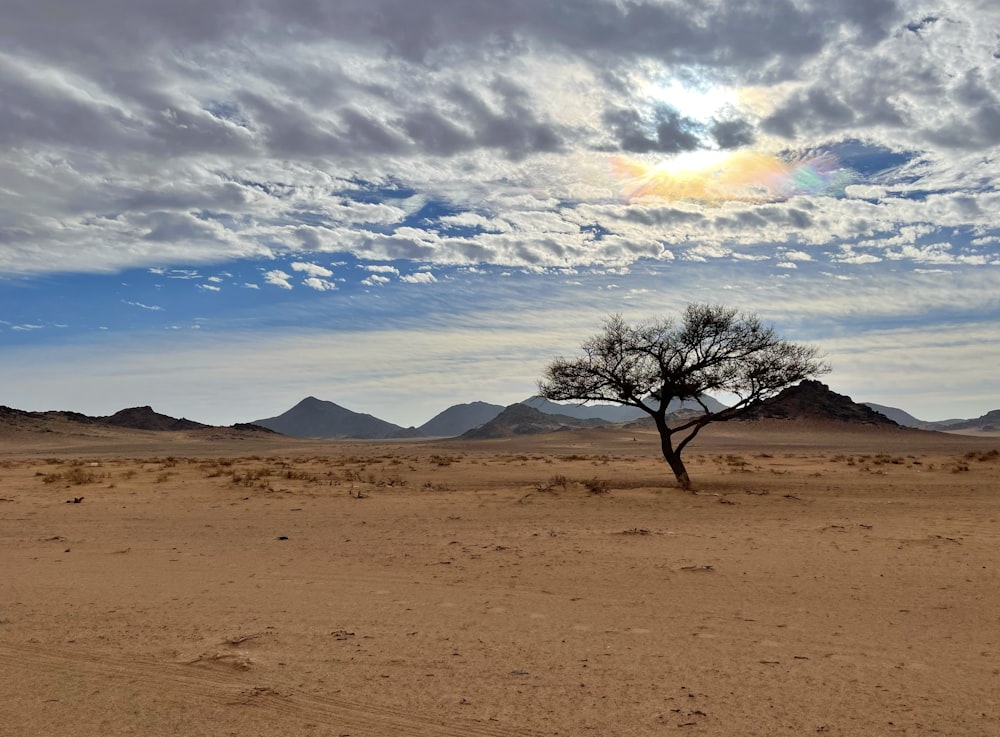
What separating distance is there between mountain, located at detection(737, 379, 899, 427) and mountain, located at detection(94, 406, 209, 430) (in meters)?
109

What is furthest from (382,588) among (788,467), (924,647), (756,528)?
(788,467)

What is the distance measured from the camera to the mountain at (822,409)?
419ft

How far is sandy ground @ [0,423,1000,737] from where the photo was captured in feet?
19.5

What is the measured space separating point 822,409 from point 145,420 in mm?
127533

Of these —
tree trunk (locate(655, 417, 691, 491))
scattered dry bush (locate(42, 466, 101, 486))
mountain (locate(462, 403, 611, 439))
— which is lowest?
scattered dry bush (locate(42, 466, 101, 486))

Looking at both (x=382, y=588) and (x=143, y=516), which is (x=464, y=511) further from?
(x=382, y=588)

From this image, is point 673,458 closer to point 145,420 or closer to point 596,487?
point 596,487

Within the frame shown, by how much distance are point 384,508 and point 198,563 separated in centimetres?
864

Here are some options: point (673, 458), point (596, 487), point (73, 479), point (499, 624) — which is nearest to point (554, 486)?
point (596, 487)

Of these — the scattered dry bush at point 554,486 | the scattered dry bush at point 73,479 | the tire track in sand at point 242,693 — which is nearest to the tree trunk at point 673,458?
the scattered dry bush at point 554,486

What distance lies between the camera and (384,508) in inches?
823

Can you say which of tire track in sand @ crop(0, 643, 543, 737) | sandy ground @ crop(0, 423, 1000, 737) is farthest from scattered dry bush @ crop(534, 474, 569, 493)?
tire track in sand @ crop(0, 643, 543, 737)

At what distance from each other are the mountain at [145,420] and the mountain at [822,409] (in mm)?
108576

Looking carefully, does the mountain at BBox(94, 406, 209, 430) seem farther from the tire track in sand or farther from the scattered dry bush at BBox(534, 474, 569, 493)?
the tire track in sand
